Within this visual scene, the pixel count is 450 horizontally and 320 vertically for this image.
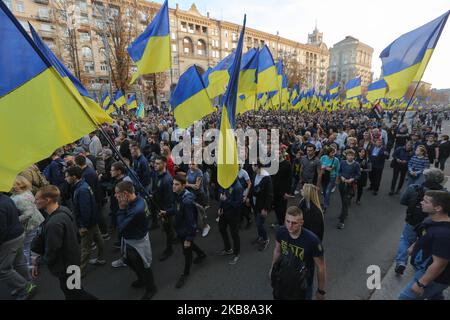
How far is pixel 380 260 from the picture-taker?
4.26 metres

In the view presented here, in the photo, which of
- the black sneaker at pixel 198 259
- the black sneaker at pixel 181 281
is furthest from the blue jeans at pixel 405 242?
the black sneaker at pixel 181 281

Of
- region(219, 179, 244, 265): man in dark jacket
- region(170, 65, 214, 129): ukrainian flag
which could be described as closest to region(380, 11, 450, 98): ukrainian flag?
region(170, 65, 214, 129): ukrainian flag

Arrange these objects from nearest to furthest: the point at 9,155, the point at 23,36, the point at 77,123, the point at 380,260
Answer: the point at 9,155
the point at 23,36
the point at 77,123
the point at 380,260

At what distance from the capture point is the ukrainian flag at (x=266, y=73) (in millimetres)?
9172

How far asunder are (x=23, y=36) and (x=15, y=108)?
745 mm

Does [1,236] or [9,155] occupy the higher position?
[9,155]

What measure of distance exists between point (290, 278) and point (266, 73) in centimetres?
828

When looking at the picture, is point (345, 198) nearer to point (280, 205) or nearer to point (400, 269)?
point (280, 205)

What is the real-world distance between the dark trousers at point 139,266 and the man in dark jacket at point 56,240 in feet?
2.04

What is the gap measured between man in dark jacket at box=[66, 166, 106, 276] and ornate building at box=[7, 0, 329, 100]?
14.8 meters

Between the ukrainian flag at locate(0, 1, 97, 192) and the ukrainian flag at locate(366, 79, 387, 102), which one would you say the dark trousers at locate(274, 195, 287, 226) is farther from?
the ukrainian flag at locate(366, 79, 387, 102)

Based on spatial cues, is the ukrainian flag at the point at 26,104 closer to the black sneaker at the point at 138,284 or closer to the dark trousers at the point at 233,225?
the black sneaker at the point at 138,284
